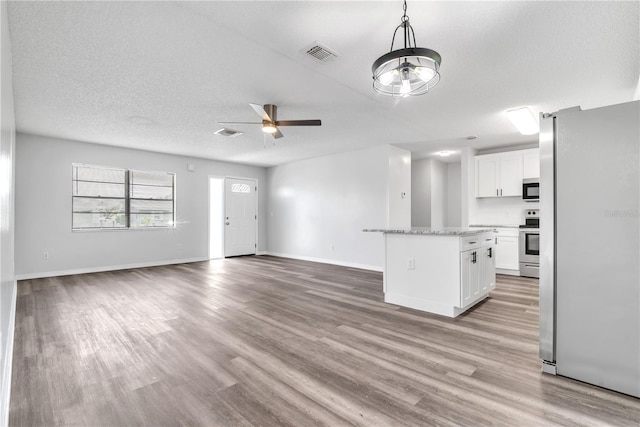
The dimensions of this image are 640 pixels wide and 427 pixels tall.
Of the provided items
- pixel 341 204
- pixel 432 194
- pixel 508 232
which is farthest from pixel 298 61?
pixel 432 194

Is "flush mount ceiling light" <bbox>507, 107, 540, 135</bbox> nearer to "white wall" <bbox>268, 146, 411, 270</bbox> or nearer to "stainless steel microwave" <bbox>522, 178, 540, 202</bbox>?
"stainless steel microwave" <bbox>522, 178, 540, 202</bbox>

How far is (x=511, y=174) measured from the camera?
19.2ft

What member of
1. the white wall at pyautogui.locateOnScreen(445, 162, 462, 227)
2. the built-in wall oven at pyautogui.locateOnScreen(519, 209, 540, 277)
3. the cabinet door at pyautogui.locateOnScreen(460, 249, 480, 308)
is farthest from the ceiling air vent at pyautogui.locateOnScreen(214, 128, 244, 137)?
the white wall at pyautogui.locateOnScreen(445, 162, 462, 227)

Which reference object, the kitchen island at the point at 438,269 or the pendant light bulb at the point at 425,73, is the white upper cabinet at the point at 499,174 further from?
the pendant light bulb at the point at 425,73

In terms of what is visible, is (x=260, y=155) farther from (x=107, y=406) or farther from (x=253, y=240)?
(x=107, y=406)

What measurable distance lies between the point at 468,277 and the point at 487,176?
3.57 metres

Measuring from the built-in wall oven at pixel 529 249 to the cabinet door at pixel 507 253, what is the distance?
0.26 feet

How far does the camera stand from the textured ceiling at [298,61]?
2.17 meters

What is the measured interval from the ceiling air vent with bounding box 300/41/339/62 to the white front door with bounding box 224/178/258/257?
237 inches

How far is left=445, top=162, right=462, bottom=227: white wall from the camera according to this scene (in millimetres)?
8305

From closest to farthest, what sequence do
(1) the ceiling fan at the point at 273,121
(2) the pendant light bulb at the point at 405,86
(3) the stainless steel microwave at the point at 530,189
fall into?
1. (2) the pendant light bulb at the point at 405,86
2. (1) the ceiling fan at the point at 273,121
3. (3) the stainless steel microwave at the point at 530,189

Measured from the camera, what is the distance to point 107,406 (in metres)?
1.80

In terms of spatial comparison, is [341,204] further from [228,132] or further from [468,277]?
[468,277]

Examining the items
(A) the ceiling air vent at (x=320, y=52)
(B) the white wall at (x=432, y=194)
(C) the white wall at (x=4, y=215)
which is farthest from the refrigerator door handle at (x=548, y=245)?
(B) the white wall at (x=432, y=194)
